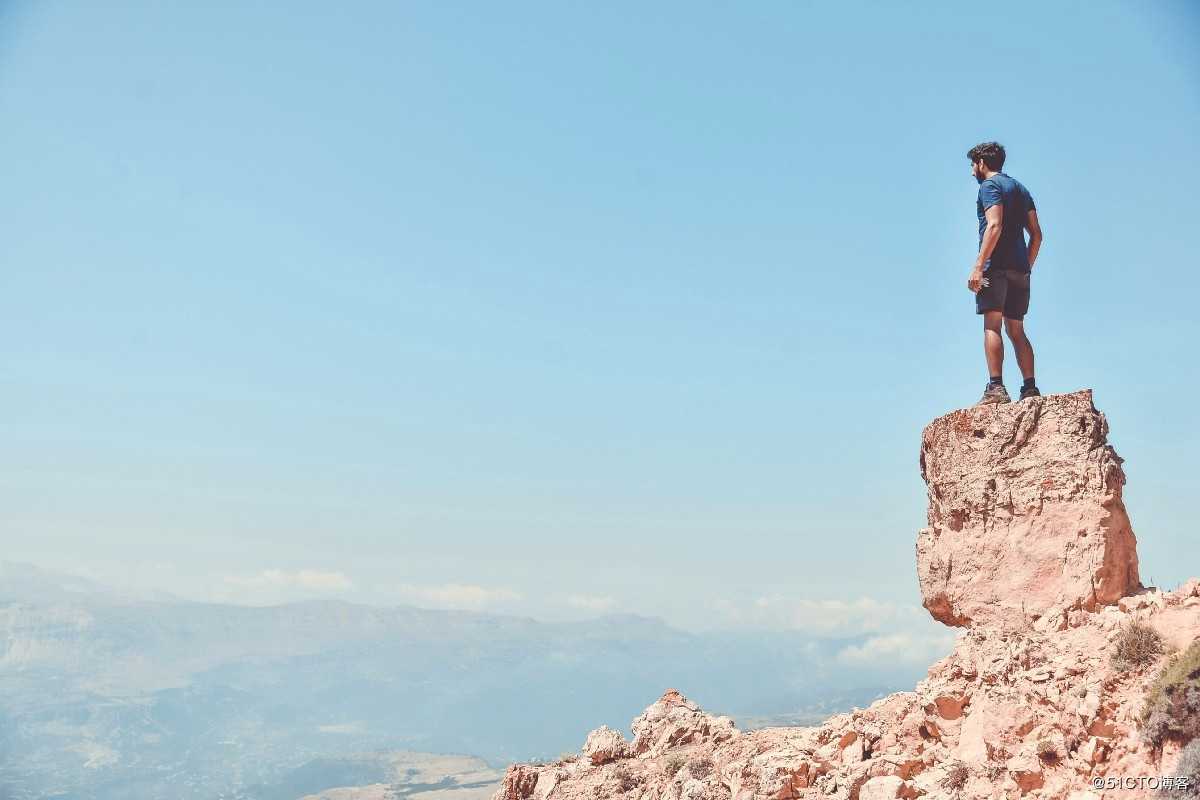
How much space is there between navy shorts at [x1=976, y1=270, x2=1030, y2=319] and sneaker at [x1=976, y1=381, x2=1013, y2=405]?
40.5 inches

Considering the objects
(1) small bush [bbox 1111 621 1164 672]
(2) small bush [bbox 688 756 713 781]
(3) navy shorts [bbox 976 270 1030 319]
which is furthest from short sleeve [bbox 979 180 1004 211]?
(2) small bush [bbox 688 756 713 781]

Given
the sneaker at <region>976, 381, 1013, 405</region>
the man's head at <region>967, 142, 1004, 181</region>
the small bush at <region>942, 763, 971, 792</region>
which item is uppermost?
the man's head at <region>967, 142, 1004, 181</region>

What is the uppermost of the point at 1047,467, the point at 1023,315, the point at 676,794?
the point at 1023,315

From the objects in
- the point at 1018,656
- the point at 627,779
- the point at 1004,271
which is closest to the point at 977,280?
the point at 1004,271

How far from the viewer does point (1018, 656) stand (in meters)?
11.0

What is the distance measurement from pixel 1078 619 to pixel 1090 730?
152 cm

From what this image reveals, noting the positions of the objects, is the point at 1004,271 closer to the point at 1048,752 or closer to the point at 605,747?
the point at 1048,752

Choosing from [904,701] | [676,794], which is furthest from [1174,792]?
[676,794]

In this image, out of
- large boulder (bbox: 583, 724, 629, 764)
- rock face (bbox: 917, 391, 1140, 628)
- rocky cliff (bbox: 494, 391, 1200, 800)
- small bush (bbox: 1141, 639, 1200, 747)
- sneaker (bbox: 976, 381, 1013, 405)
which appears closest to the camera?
small bush (bbox: 1141, 639, 1200, 747)

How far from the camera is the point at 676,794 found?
521 inches

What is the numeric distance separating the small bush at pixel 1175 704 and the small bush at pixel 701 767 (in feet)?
19.3

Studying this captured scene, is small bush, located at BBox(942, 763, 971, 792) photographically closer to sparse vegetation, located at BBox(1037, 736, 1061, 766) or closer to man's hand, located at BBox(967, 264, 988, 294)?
sparse vegetation, located at BBox(1037, 736, 1061, 766)

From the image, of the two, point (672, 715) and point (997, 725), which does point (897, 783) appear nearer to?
point (997, 725)

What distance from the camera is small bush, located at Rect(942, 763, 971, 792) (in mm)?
10352
